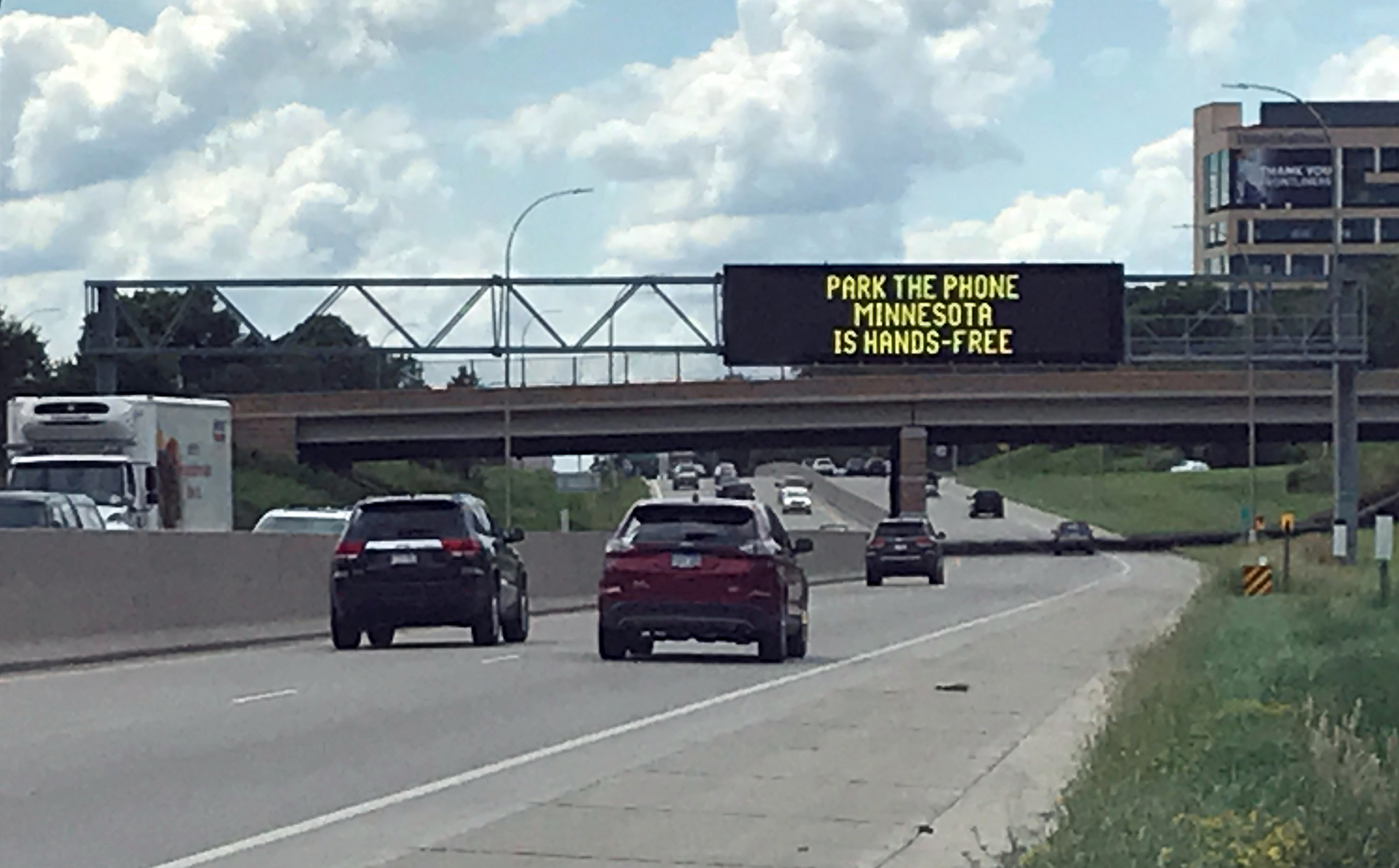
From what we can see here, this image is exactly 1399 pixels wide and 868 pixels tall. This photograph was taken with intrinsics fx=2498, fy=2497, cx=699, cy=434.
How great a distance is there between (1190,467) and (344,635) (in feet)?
432

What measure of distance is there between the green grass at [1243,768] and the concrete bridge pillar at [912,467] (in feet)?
198

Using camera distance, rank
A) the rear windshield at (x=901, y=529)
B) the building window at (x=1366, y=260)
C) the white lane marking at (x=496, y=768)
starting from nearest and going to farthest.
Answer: the white lane marking at (x=496, y=768), the rear windshield at (x=901, y=529), the building window at (x=1366, y=260)

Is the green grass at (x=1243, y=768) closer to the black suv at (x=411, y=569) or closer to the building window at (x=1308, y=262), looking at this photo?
the black suv at (x=411, y=569)


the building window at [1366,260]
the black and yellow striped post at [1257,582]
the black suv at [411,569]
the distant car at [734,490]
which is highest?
the building window at [1366,260]

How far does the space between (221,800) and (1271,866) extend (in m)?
6.67

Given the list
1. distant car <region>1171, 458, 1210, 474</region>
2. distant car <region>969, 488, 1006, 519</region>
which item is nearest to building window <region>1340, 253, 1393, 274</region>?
distant car <region>1171, 458, 1210, 474</region>

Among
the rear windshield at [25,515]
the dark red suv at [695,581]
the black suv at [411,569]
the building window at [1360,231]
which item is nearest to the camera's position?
the dark red suv at [695,581]

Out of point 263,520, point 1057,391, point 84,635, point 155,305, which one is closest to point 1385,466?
point 1057,391

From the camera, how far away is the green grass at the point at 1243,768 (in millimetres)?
9586

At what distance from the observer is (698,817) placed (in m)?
13.2

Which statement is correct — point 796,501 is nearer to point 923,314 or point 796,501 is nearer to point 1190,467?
point 1190,467

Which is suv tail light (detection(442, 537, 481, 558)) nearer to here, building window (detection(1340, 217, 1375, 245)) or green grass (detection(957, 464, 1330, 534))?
green grass (detection(957, 464, 1330, 534))

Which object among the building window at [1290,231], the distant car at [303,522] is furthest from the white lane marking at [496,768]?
the building window at [1290,231]

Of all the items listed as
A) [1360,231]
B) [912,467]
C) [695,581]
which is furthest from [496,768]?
[1360,231]
